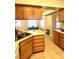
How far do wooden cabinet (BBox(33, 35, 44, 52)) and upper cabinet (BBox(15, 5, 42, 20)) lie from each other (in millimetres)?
938

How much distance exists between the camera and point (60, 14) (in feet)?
17.1

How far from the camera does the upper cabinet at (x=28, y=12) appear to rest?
414 centimetres

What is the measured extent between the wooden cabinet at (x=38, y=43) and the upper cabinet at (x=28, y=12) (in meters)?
0.94

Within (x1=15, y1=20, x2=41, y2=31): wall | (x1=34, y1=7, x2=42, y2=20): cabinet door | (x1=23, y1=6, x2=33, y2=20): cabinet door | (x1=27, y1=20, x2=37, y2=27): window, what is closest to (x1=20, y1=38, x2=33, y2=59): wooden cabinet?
(x1=15, y1=20, x2=41, y2=31): wall

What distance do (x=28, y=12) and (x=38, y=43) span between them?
143 centimetres

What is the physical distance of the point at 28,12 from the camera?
437 centimetres

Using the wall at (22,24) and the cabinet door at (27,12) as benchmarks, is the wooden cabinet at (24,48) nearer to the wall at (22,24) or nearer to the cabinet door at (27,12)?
the wall at (22,24)

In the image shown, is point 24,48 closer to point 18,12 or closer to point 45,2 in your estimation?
point 18,12

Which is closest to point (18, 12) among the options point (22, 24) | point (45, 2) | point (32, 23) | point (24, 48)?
point (22, 24)

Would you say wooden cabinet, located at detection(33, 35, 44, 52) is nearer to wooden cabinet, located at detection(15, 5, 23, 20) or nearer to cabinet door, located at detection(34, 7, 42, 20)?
cabinet door, located at detection(34, 7, 42, 20)

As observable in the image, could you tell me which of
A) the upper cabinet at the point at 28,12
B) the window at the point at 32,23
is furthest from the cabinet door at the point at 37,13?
the window at the point at 32,23
